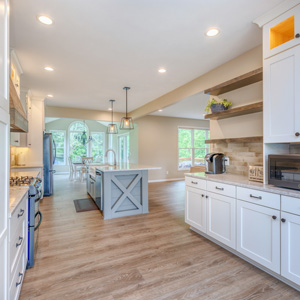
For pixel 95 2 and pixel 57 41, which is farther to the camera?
pixel 57 41

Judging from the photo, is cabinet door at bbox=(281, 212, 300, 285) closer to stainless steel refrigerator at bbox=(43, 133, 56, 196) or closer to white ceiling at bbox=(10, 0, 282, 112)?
white ceiling at bbox=(10, 0, 282, 112)

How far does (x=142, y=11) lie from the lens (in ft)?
6.53

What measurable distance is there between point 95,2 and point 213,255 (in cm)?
303

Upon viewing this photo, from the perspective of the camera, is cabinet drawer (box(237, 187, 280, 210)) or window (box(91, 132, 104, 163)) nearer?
cabinet drawer (box(237, 187, 280, 210))

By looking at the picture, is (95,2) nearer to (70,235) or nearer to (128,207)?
(70,235)

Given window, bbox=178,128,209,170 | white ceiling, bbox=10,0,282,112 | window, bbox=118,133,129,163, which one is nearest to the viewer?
white ceiling, bbox=10,0,282,112

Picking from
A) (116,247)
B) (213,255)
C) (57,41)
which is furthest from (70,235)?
(57,41)

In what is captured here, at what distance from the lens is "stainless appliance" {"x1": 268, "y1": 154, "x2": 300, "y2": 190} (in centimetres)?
177

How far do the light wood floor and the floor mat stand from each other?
83 centimetres

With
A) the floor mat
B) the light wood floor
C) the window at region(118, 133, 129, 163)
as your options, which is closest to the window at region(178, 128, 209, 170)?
the window at region(118, 133, 129, 163)

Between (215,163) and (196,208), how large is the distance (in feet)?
2.39

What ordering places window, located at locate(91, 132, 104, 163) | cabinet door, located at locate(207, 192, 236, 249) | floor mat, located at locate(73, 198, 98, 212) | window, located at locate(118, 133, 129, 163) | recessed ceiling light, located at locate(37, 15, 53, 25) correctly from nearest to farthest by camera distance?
recessed ceiling light, located at locate(37, 15, 53, 25)
cabinet door, located at locate(207, 192, 236, 249)
floor mat, located at locate(73, 198, 98, 212)
window, located at locate(118, 133, 129, 163)
window, located at locate(91, 132, 104, 163)

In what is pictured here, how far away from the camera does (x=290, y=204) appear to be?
5.53 ft

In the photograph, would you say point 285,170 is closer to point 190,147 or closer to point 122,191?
point 122,191
